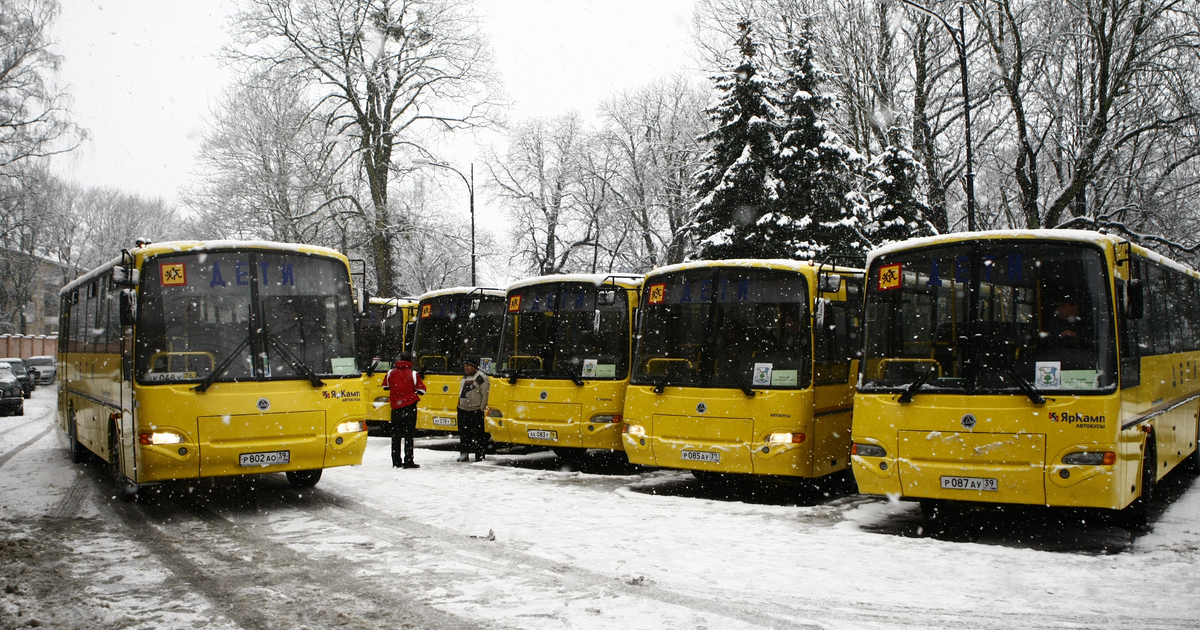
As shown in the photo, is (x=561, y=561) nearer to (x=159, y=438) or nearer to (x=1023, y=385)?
(x=1023, y=385)

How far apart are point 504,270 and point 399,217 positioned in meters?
17.8

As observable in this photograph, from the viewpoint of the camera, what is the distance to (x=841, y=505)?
36.6 feet

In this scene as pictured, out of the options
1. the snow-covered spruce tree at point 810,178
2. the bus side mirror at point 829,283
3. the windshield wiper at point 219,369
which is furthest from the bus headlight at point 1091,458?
the snow-covered spruce tree at point 810,178

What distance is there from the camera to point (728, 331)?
11406 mm

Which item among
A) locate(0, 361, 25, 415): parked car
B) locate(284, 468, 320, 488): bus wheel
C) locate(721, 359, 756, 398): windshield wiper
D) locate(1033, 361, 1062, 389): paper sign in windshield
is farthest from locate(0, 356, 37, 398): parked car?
locate(1033, 361, 1062, 389): paper sign in windshield

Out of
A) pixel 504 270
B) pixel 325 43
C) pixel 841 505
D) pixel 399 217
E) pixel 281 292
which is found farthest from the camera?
pixel 504 270

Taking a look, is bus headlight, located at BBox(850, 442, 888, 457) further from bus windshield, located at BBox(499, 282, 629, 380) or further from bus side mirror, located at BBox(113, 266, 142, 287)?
bus side mirror, located at BBox(113, 266, 142, 287)

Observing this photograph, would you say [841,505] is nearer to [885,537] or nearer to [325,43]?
[885,537]

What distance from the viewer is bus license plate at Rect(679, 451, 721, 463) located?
36.5 ft

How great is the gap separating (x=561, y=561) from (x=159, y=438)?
457 cm

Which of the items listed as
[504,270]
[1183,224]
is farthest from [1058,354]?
[504,270]

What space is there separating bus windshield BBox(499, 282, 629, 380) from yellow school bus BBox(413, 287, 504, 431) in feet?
8.87

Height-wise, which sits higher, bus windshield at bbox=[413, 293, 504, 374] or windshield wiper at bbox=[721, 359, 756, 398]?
bus windshield at bbox=[413, 293, 504, 374]

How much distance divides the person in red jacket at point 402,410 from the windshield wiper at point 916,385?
762 cm
